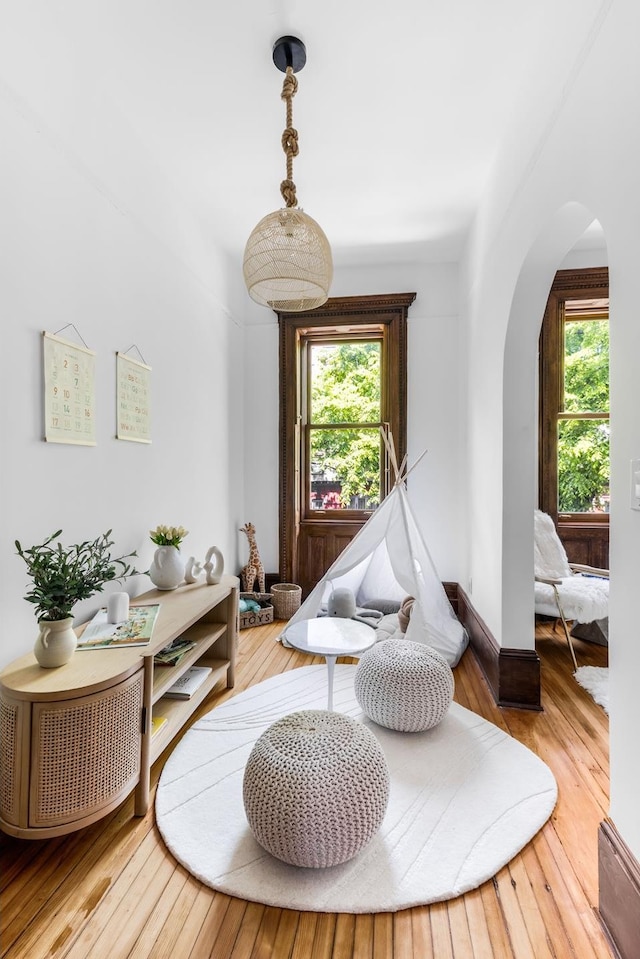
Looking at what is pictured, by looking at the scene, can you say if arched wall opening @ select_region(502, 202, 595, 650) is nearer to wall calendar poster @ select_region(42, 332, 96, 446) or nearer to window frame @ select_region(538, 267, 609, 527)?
window frame @ select_region(538, 267, 609, 527)

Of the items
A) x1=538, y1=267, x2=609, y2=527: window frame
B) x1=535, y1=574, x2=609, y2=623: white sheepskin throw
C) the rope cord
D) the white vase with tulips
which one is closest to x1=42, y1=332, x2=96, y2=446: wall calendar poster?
the white vase with tulips

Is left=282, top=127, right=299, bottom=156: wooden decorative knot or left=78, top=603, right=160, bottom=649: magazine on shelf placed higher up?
left=282, top=127, right=299, bottom=156: wooden decorative knot

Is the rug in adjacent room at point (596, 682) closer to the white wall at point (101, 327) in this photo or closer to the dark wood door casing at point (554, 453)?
the dark wood door casing at point (554, 453)

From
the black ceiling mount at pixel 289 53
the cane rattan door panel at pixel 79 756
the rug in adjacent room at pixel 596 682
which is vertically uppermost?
the black ceiling mount at pixel 289 53

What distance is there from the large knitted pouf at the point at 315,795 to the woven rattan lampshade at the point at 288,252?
5.82 ft

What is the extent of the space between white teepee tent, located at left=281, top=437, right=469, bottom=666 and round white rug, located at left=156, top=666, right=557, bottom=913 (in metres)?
0.66

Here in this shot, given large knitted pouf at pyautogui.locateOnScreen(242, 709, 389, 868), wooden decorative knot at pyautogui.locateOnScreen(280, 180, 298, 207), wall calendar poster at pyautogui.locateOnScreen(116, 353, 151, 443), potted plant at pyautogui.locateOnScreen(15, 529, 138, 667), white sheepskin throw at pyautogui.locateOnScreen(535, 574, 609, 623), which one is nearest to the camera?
large knitted pouf at pyautogui.locateOnScreen(242, 709, 389, 868)

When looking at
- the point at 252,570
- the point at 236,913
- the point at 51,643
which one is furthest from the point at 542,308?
the point at 252,570

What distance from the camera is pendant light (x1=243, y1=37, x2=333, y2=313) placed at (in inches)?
73.2

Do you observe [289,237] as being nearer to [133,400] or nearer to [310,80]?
[310,80]

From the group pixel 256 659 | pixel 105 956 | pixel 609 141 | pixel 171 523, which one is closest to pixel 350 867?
pixel 105 956

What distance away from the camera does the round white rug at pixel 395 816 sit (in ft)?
4.38

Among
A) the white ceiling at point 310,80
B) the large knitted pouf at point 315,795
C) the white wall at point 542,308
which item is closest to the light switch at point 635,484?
the white wall at point 542,308

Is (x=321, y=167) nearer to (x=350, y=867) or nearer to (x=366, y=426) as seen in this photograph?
(x=366, y=426)
